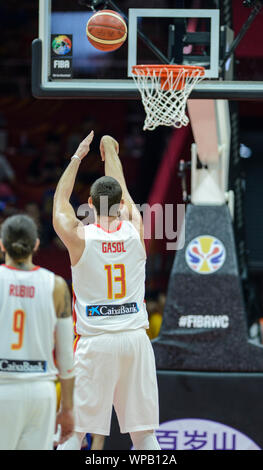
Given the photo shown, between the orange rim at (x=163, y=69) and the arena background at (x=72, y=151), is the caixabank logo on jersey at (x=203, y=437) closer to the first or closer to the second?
the orange rim at (x=163, y=69)

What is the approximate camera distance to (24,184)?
16.2 metres

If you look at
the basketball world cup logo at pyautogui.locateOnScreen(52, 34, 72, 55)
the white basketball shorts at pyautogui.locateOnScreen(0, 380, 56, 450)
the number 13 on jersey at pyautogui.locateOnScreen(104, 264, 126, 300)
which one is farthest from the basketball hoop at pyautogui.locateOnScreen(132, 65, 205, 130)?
the white basketball shorts at pyautogui.locateOnScreen(0, 380, 56, 450)

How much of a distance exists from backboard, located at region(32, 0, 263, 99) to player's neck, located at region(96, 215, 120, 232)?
1.19 m

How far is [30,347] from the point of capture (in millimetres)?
4332

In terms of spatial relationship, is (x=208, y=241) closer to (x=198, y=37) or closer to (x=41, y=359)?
(x=198, y=37)

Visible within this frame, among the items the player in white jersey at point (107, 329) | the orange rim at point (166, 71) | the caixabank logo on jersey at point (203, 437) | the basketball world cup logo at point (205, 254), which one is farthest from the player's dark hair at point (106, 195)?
the caixabank logo on jersey at point (203, 437)

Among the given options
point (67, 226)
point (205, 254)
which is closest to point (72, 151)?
point (205, 254)

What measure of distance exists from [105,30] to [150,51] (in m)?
0.67

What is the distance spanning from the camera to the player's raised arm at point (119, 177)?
5609 mm

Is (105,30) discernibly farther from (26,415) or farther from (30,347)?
(26,415)

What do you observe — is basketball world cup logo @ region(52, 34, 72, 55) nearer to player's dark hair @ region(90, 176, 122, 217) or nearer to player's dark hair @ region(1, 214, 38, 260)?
player's dark hair @ region(90, 176, 122, 217)

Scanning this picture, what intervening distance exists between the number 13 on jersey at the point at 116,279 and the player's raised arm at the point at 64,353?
2.57ft

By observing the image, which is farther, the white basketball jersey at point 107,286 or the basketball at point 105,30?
the basketball at point 105,30

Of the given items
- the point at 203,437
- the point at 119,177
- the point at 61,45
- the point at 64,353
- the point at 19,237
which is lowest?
the point at 203,437
